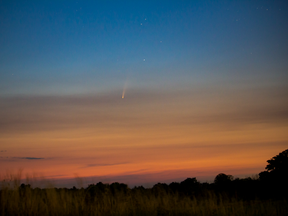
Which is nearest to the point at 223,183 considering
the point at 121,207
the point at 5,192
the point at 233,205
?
the point at 233,205

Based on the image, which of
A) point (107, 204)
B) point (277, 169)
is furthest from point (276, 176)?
point (107, 204)

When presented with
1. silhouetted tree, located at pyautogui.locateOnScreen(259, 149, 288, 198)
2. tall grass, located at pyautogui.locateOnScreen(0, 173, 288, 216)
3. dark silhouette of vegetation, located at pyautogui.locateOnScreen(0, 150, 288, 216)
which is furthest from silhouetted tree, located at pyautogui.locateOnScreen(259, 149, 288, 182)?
tall grass, located at pyautogui.locateOnScreen(0, 173, 288, 216)

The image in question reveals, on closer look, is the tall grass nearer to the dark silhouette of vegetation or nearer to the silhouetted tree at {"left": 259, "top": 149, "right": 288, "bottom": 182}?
the dark silhouette of vegetation

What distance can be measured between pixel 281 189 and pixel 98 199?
44.2ft

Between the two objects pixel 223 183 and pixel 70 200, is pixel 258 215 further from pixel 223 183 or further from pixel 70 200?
pixel 223 183

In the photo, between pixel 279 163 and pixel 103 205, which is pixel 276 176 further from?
pixel 103 205

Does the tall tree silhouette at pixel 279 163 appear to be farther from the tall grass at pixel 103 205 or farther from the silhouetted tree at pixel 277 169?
the tall grass at pixel 103 205

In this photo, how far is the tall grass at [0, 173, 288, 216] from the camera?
43.7 ft

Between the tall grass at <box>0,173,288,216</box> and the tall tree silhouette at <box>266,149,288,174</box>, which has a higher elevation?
the tall tree silhouette at <box>266,149,288,174</box>

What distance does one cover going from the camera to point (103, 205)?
15211mm

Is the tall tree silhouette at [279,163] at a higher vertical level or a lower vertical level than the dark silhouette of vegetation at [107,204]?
higher

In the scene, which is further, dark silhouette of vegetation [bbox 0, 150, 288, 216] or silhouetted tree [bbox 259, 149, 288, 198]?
silhouetted tree [bbox 259, 149, 288, 198]

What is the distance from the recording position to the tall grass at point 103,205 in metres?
13.3

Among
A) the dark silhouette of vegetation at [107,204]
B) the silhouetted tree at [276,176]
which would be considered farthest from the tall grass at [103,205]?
the silhouetted tree at [276,176]
